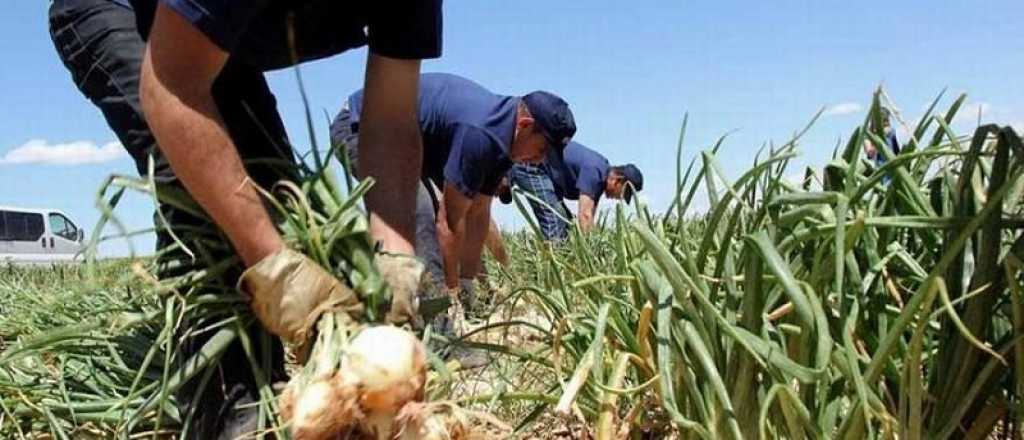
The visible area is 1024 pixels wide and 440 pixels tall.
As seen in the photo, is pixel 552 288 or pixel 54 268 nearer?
pixel 552 288

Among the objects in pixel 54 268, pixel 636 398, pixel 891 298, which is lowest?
pixel 54 268

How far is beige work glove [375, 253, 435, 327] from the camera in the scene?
1.57 m

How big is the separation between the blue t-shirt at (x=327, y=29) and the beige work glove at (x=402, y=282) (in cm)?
34

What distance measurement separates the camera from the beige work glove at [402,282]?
1.57 meters

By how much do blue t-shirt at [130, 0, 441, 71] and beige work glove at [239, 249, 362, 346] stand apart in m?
0.31

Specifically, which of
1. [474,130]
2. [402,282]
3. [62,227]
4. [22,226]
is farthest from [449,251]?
[62,227]

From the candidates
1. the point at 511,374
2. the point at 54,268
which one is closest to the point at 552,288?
the point at 511,374

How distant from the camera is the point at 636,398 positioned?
1.46 meters

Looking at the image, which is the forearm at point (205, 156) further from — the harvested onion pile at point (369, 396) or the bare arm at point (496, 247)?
the bare arm at point (496, 247)

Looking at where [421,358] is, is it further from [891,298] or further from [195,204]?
[891,298]

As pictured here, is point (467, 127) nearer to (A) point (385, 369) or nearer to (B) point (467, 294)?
(B) point (467, 294)

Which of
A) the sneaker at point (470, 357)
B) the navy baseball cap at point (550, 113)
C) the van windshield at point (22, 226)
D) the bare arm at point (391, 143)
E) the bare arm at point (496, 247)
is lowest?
the van windshield at point (22, 226)

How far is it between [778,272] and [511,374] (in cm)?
77

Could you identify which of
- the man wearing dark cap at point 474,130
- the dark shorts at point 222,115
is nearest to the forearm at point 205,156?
the dark shorts at point 222,115
